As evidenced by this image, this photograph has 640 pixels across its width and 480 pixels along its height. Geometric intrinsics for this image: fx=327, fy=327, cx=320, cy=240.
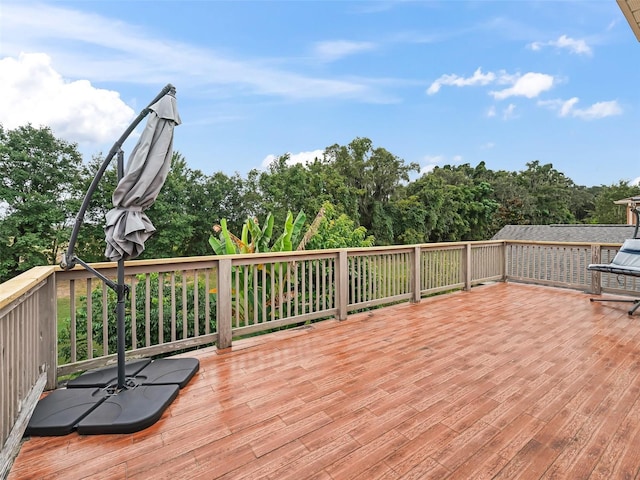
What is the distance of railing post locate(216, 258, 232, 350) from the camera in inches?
124

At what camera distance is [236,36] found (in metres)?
11.1

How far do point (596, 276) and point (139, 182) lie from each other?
22.1ft

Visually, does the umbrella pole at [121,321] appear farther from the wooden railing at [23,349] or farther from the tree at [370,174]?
the tree at [370,174]

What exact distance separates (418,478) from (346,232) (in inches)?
256

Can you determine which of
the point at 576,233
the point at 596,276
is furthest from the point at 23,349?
the point at 576,233

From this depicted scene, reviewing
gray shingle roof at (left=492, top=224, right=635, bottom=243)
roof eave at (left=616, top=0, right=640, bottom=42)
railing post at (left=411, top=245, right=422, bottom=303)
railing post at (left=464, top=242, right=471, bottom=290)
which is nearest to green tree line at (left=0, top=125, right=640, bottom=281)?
railing post at (left=411, top=245, right=422, bottom=303)

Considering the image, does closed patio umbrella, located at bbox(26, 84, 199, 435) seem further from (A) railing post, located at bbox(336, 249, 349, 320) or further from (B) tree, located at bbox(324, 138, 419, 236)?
(B) tree, located at bbox(324, 138, 419, 236)

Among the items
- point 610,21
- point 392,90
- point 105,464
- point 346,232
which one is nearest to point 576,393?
point 105,464

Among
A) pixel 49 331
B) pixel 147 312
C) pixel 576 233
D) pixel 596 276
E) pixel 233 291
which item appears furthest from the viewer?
pixel 576 233

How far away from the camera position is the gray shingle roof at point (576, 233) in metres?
13.3

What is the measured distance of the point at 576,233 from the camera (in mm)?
15305

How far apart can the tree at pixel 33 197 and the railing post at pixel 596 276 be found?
18.2m

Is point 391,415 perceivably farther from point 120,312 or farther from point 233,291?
point 233,291

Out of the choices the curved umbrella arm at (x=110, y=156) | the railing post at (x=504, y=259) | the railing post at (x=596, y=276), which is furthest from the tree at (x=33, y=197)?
the railing post at (x=596, y=276)
